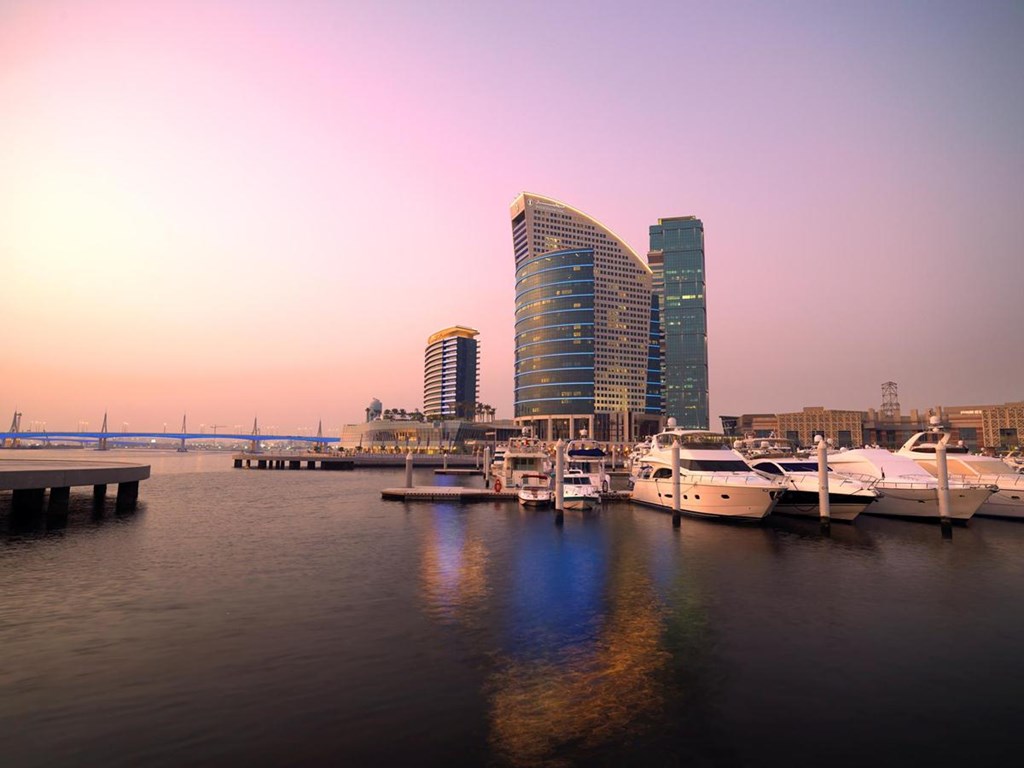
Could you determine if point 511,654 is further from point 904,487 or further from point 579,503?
point 904,487

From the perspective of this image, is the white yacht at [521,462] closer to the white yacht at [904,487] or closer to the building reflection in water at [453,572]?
the building reflection in water at [453,572]

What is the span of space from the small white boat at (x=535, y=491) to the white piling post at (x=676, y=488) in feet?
44.5

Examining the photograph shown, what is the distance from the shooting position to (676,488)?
45.1 metres

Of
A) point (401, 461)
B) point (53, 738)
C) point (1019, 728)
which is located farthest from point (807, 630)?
point (401, 461)

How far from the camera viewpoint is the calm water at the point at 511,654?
39.2 feet

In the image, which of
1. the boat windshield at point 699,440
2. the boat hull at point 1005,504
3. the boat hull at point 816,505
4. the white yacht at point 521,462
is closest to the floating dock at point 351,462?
the white yacht at point 521,462

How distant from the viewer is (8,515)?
44.0 metres

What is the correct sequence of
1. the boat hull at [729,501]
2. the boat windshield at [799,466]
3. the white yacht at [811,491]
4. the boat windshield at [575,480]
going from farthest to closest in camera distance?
1. the boat windshield at [575,480]
2. the boat windshield at [799,466]
3. the white yacht at [811,491]
4. the boat hull at [729,501]

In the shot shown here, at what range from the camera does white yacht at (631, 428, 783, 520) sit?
41625 millimetres

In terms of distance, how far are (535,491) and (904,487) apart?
103 feet

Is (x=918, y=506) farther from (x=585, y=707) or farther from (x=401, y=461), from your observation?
(x=401, y=461)

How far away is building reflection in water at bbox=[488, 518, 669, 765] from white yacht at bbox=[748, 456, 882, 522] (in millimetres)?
22493

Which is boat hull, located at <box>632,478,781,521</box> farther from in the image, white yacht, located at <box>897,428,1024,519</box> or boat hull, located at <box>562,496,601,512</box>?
white yacht, located at <box>897,428,1024,519</box>

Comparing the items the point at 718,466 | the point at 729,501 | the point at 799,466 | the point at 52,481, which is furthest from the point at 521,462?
the point at 52,481
